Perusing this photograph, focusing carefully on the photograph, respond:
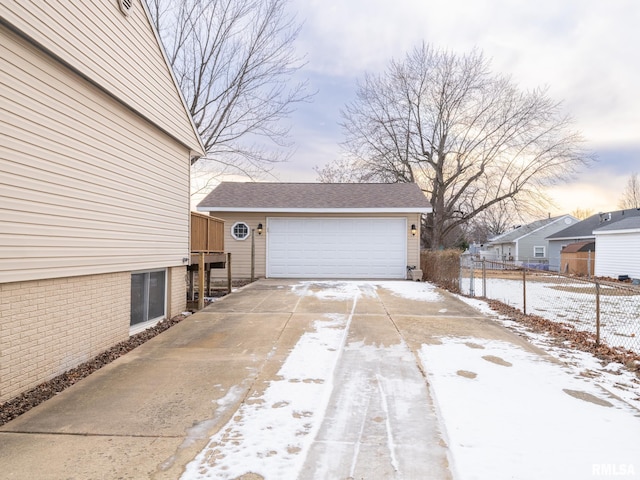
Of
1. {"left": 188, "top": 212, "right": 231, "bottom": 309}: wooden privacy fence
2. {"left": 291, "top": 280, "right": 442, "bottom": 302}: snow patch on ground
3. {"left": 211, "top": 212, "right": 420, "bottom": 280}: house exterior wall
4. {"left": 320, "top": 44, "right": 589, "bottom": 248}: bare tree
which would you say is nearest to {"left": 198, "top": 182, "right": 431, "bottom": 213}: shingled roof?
{"left": 211, "top": 212, "right": 420, "bottom": 280}: house exterior wall

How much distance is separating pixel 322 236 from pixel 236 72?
8317 millimetres

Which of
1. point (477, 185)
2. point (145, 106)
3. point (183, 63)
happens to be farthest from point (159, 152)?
point (477, 185)

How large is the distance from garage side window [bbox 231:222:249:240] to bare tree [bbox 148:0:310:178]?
13.1 ft

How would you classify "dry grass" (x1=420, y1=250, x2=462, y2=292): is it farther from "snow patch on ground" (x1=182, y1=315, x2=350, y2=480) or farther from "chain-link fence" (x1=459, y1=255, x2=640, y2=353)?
"snow patch on ground" (x1=182, y1=315, x2=350, y2=480)

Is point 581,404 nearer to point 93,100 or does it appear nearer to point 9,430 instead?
point 9,430

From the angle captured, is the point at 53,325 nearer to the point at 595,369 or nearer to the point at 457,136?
the point at 595,369

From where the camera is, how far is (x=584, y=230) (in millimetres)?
28984

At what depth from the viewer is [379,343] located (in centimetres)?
540

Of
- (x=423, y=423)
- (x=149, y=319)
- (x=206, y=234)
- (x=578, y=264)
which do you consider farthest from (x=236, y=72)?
(x=578, y=264)

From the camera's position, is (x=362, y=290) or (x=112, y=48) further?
(x=362, y=290)

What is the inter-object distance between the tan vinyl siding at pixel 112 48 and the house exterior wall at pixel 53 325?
2.52 meters

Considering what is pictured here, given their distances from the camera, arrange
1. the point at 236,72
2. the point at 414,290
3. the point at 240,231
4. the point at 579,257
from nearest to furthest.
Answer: the point at 414,290 → the point at 240,231 → the point at 236,72 → the point at 579,257

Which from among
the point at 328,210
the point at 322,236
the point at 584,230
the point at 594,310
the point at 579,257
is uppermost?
the point at 584,230

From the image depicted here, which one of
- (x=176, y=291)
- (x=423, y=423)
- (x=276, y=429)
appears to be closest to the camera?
(x=276, y=429)
